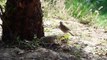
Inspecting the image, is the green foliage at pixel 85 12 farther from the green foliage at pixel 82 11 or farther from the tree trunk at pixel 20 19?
the tree trunk at pixel 20 19

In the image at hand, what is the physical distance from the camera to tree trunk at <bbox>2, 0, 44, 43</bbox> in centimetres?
457

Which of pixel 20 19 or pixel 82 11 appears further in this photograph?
pixel 82 11

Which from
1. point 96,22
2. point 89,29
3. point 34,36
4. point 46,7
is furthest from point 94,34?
point 34,36

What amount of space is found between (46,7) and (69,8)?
2.05 feet

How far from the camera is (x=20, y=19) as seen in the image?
181 inches

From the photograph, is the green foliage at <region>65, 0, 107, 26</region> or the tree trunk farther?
the green foliage at <region>65, 0, 107, 26</region>

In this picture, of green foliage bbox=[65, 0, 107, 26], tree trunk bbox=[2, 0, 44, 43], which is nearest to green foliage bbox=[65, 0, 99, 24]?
green foliage bbox=[65, 0, 107, 26]

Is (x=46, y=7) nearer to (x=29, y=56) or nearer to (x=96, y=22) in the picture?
(x=96, y=22)

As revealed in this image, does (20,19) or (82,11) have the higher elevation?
(20,19)

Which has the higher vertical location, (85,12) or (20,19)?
(20,19)

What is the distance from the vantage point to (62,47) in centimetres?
483

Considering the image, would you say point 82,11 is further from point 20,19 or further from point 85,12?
point 20,19

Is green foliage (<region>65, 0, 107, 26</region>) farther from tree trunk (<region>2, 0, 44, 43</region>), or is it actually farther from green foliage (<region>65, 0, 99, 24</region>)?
tree trunk (<region>2, 0, 44, 43</region>)

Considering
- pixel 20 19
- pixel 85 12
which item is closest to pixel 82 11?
pixel 85 12
